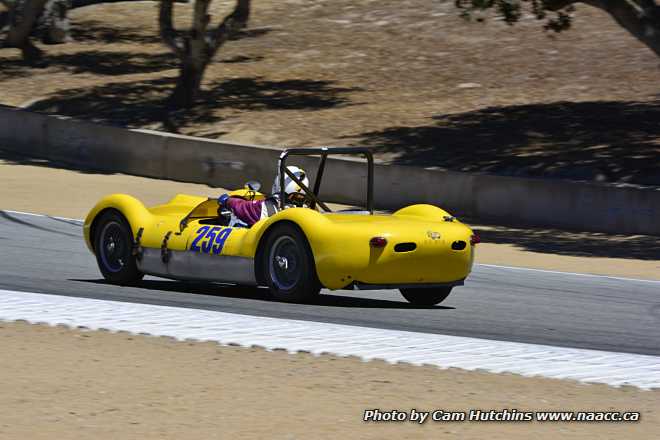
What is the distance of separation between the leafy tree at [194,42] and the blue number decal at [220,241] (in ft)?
54.4

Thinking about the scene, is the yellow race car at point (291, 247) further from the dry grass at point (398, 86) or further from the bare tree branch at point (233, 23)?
the bare tree branch at point (233, 23)

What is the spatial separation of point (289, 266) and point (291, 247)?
173 millimetres

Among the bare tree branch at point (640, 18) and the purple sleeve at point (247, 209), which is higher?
the purple sleeve at point (247, 209)

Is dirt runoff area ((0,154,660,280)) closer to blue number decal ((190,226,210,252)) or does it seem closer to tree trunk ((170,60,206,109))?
tree trunk ((170,60,206,109))

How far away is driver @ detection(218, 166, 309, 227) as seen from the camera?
36.8 ft

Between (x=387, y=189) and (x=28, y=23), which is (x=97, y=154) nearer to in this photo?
(x=387, y=189)

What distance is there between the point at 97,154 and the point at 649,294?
1397 cm

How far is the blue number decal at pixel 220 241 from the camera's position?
11.1 metres

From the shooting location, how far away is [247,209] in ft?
37.0

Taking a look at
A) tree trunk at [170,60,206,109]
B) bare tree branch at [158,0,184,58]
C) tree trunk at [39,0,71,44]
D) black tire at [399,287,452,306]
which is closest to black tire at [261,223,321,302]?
black tire at [399,287,452,306]

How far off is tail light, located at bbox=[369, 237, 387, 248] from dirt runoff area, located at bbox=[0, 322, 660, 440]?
2.23 metres

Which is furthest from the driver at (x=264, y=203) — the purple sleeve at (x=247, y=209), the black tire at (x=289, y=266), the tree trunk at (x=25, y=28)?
the tree trunk at (x=25, y=28)

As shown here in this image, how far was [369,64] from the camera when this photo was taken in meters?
31.7

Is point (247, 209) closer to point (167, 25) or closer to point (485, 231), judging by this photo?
point (485, 231)
